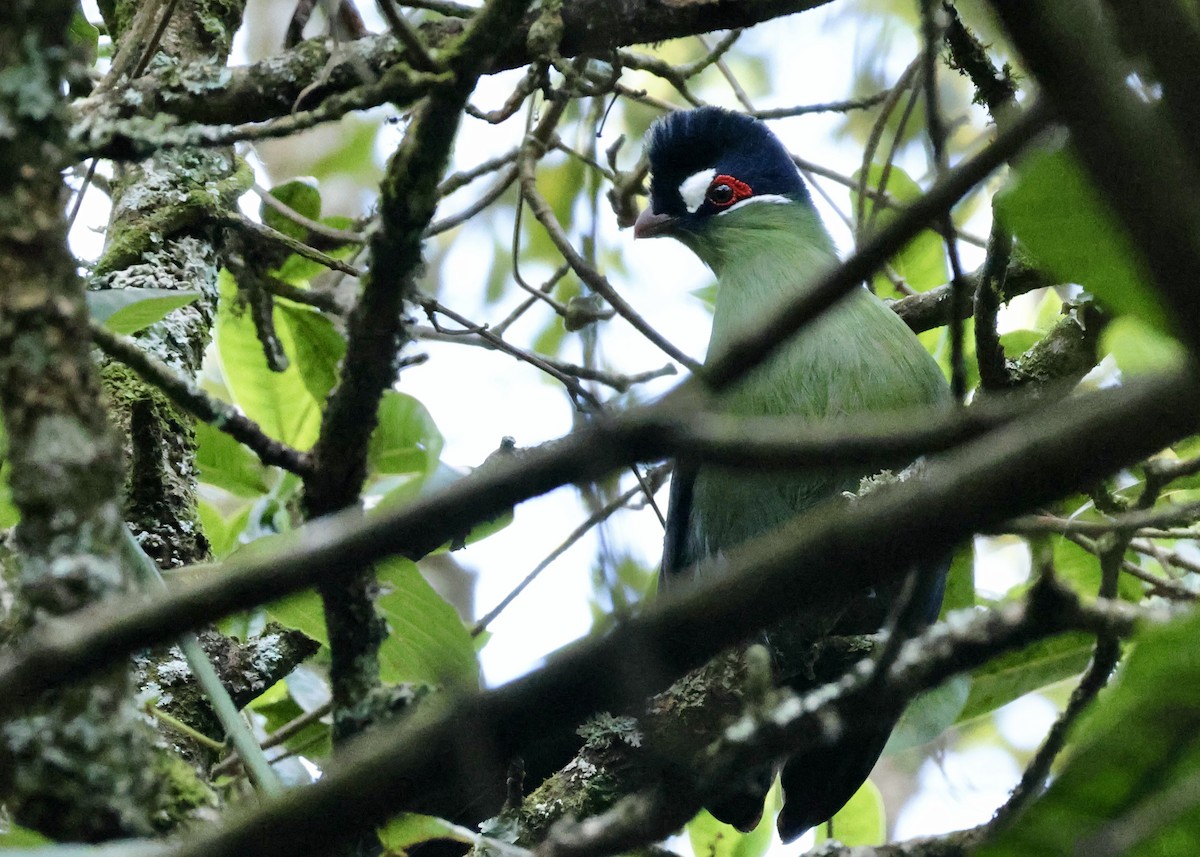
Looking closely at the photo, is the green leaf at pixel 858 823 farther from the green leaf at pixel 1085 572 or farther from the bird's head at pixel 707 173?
the bird's head at pixel 707 173

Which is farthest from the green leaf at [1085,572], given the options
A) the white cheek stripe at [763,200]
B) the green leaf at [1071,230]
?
the green leaf at [1071,230]

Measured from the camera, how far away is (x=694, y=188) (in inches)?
172

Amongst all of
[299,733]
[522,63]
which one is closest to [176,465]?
[299,733]

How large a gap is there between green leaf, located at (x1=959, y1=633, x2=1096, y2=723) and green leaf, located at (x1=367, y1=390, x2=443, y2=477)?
151 centimetres

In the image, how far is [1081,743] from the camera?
92 centimetres

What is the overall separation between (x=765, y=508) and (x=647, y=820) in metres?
2.63

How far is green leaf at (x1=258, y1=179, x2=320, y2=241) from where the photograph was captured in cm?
336

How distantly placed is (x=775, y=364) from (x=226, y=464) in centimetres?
161

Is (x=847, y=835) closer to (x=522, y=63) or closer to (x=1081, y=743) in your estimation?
(x=522, y=63)

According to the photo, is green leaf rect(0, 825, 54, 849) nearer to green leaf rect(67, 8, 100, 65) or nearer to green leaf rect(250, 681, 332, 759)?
green leaf rect(250, 681, 332, 759)

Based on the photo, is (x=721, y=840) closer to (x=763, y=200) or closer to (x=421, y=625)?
(x=421, y=625)

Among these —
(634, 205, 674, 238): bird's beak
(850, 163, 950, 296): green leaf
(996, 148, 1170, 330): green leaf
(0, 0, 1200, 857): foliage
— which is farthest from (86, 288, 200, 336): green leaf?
(634, 205, 674, 238): bird's beak

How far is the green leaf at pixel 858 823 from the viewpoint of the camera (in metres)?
3.20

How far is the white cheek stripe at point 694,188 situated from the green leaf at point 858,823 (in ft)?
7.10
